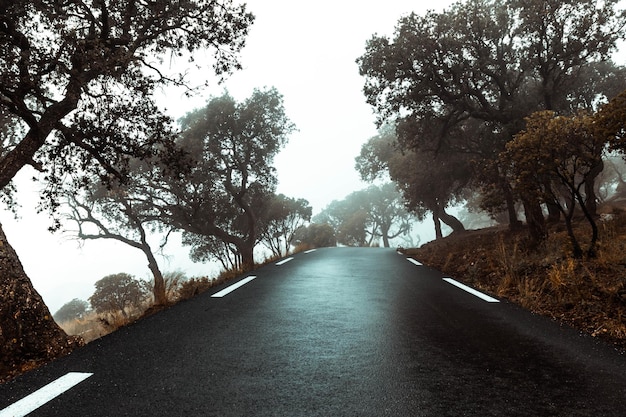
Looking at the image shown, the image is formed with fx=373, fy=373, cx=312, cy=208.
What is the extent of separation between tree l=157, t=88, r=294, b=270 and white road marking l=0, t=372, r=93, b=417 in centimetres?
1908

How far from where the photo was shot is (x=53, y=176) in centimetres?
Answer: 787

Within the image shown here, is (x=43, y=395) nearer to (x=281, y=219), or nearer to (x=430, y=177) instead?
(x=430, y=177)

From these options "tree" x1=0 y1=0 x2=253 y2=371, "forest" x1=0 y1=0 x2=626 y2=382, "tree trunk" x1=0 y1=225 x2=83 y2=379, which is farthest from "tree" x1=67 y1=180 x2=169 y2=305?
"tree trunk" x1=0 y1=225 x2=83 y2=379

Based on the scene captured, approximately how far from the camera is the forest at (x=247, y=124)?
18.6ft

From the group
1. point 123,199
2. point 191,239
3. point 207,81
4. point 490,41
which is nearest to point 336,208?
point 191,239

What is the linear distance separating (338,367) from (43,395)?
2.20 meters

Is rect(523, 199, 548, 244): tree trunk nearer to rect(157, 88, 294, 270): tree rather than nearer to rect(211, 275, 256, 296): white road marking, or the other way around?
rect(211, 275, 256, 296): white road marking

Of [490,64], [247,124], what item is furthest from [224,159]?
[490,64]

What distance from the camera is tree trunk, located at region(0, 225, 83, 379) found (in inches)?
142

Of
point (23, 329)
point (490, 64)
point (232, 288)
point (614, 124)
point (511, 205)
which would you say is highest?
point (490, 64)

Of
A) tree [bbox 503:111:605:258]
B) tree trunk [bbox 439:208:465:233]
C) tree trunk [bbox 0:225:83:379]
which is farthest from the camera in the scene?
tree trunk [bbox 439:208:465:233]

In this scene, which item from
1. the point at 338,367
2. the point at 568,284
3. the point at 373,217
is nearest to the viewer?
the point at 338,367

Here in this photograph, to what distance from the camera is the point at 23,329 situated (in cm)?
390

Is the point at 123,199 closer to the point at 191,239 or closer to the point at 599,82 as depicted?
the point at 191,239
